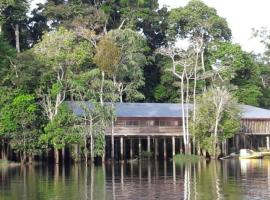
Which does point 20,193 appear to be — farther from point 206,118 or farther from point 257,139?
point 257,139

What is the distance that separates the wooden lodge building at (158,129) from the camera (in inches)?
2842

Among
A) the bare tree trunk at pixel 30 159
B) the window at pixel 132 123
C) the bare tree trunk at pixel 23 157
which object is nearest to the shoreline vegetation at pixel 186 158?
the window at pixel 132 123

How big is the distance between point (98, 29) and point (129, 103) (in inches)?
544

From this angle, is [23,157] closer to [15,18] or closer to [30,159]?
[30,159]

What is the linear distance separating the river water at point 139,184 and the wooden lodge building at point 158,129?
51.1 ft

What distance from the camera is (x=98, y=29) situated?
281 feet

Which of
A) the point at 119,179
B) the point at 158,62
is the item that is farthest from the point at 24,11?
the point at 119,179

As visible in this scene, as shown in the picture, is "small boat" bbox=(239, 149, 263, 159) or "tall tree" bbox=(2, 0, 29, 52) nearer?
"small boat" bbox=(239, 149, 263, 159)

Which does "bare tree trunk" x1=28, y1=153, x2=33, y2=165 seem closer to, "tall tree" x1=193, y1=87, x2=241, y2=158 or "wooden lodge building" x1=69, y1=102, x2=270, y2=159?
"wooden lodge building" x1=69, y1=102, x2=270, y2=159

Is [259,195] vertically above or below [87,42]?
below

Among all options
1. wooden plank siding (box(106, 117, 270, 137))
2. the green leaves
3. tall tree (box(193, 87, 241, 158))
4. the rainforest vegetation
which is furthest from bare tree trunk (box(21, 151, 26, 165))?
the green leaves

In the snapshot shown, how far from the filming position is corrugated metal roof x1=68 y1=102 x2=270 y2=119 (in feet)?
236

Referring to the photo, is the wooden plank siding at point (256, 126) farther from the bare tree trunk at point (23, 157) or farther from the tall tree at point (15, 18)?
the tall tree at point (15, 18)

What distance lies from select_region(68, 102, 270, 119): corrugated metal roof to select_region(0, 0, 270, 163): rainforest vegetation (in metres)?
1.61
